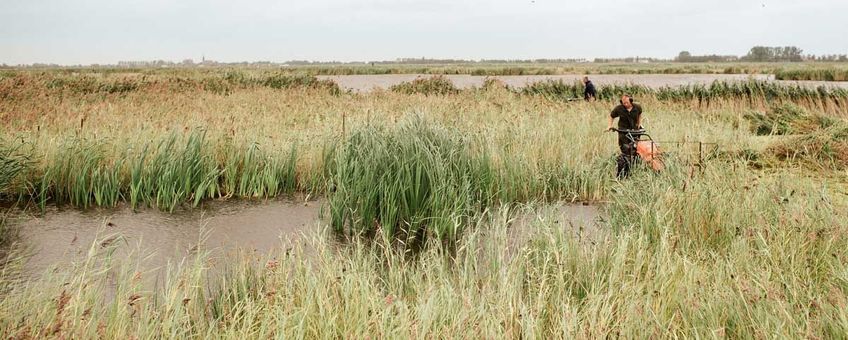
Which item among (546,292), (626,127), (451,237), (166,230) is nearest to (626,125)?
(626,127)

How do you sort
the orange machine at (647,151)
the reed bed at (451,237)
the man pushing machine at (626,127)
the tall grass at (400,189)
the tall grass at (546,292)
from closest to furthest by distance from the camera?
the tall grass at (546,292) < the reed bed at (451,237) < the tall grass at (400,189) < the orange machine at (647,151) < the man pushing machine at (626,127)

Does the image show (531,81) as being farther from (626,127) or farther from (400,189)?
(400,189)

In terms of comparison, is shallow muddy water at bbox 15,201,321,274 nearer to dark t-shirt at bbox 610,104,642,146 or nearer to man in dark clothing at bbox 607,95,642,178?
man in dark clothing at bbox 607,95,642,178

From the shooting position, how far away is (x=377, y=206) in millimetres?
6227

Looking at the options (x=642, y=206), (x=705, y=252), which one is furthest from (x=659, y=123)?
(x=705, y=252)

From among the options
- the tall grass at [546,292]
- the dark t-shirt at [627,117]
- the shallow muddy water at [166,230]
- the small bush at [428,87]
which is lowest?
the shallow muddy water at [166,230]

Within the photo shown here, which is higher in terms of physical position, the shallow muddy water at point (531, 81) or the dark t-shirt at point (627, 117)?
the shallow muddy water at point (531, 81)

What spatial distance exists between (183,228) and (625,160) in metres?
5.54

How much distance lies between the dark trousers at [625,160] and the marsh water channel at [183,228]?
0.78m

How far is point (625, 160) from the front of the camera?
781 centimetres

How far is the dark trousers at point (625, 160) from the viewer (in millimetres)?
7641

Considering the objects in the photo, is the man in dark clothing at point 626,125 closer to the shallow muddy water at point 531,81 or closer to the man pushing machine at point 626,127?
the man pushing machine at point 626,127

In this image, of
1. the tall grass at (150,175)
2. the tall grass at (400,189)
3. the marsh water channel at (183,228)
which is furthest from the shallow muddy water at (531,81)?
the tall grass at (400,189)

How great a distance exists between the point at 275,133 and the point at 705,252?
7.09m
